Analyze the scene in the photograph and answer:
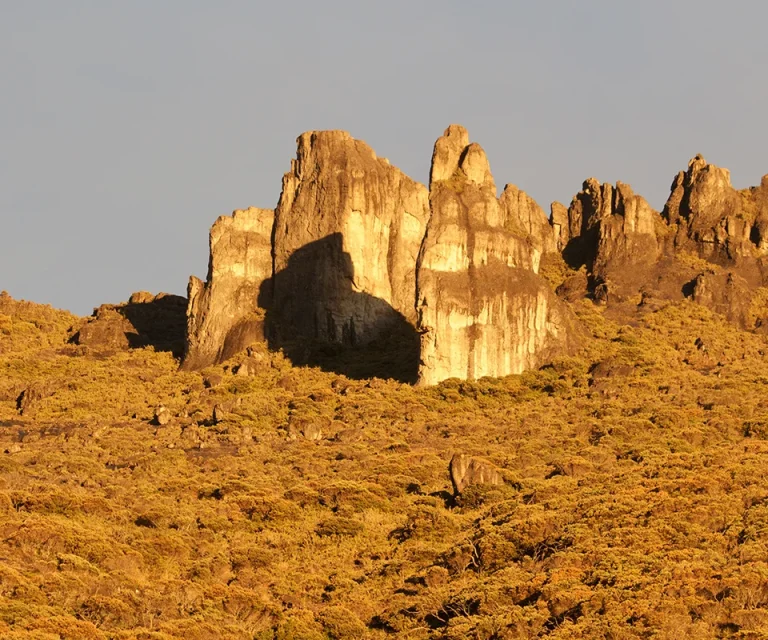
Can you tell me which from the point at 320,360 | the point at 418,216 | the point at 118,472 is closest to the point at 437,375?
the point at 320,360

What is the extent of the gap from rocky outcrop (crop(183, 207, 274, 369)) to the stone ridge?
82 millimetres

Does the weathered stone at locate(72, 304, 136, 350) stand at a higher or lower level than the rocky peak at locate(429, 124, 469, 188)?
lower

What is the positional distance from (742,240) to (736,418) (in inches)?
1231

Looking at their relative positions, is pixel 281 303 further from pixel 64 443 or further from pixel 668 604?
pixel 668 604

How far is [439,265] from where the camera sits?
90938 mm

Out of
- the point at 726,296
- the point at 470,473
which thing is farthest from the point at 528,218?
the point at 470,473

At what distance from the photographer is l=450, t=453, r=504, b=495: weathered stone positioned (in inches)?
2596

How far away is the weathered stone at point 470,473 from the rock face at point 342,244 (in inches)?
1269

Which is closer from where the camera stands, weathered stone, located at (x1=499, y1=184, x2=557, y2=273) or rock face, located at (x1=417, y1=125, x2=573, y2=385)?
rock face, located at (x1=417, y1=125, x2=573, y2=385)

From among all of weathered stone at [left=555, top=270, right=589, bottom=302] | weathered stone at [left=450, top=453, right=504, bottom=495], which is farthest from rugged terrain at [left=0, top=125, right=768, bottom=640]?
weathered stone at [left=555, top=270, right=589, bottom=302]

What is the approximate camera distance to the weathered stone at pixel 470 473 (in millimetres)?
65938

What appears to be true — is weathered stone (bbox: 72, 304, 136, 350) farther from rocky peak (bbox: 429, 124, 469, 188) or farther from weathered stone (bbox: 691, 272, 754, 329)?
weathered stone (bbox: 691, 272, 754, 329)

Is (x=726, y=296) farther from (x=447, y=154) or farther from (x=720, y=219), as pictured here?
(x=447, y=154)

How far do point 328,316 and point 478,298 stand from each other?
11.3 m
